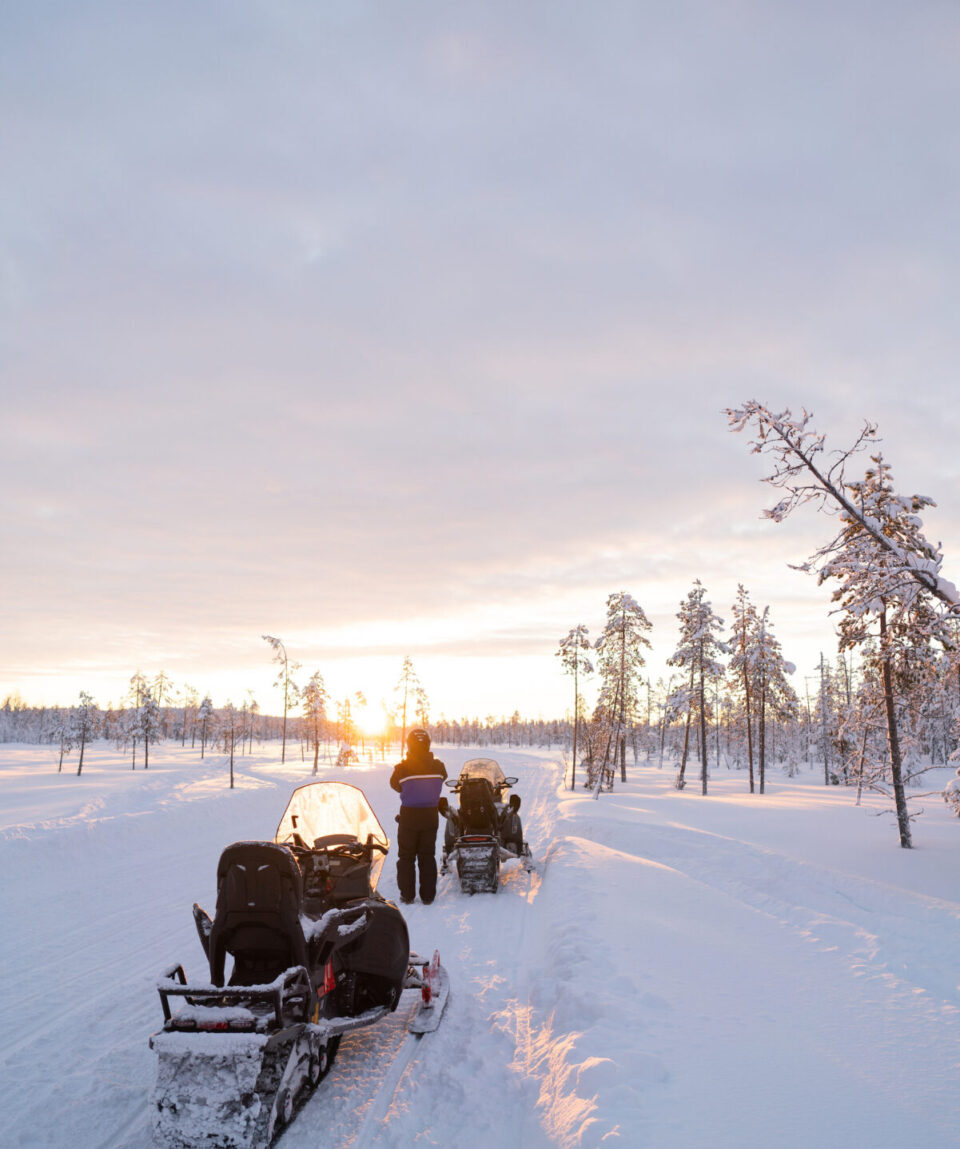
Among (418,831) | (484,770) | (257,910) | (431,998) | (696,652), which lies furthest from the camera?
(696,652)

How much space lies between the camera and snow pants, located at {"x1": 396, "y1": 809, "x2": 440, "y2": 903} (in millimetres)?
9289

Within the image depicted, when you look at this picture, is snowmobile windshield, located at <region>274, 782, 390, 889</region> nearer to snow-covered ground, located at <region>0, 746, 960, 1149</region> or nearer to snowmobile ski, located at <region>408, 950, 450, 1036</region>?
snowmobile ski, located at <region>408, 950, 450, 1036</region>

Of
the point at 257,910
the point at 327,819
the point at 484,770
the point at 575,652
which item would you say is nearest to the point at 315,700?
the point at 575,652

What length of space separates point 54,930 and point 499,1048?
256 inches

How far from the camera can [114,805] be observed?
81.9 ft

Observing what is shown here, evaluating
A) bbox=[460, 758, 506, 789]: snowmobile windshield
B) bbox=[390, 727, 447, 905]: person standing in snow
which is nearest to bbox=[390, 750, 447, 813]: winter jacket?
bbox=[390, 727, 447, 905]: person standing in snow

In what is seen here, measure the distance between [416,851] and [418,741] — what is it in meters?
1.62

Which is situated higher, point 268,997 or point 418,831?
point 268,997

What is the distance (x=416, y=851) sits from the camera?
31.1 ft

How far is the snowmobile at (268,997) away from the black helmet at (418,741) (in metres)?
3.52

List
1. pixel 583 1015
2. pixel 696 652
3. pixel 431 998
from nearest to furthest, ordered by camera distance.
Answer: pixel 583 1015
pixel 431 998
pixel 696 652

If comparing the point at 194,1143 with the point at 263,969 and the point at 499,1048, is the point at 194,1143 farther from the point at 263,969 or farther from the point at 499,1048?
the point at 499,1048

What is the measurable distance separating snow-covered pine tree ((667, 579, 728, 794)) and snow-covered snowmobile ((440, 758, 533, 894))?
93.4ft

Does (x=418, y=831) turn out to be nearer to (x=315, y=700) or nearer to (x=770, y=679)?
(x=770, y=679)
